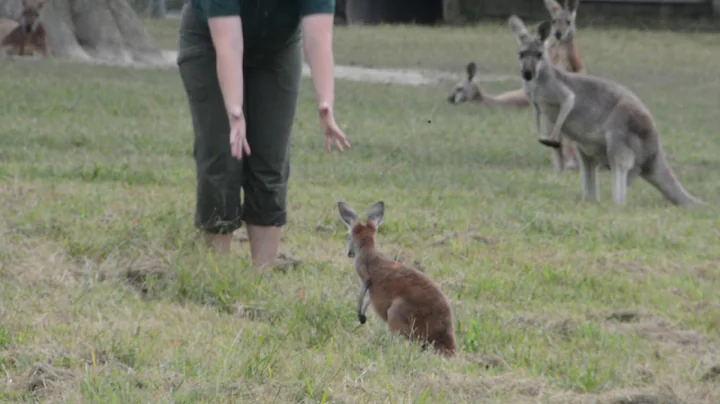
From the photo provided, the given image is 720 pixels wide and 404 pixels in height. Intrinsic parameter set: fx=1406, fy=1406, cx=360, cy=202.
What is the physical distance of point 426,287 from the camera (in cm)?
475

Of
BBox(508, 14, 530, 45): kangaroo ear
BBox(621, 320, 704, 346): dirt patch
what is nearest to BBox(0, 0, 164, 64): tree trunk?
BBox(508, 14, 530, 45): kangaroo ear

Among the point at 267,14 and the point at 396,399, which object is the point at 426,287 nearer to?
the point at 396,399

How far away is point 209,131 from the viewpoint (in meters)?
5.84

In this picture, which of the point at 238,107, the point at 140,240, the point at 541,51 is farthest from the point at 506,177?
the point at 238,107

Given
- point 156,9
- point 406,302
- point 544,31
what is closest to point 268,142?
point 406,302

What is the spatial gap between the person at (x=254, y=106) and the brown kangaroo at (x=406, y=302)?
2.34 ft

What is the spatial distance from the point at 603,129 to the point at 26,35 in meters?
11.2

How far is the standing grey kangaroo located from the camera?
985 cm

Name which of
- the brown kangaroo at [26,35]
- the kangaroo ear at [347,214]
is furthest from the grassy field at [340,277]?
the brown kangaroo at [26,35]

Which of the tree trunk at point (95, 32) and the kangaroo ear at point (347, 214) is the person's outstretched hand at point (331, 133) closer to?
the kangaroo ear at point (347, 214)

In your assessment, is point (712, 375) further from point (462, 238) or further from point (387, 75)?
point (387, 75)

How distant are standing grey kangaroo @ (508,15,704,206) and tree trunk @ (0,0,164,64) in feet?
35.9

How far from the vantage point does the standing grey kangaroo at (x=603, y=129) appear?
9.85 meters

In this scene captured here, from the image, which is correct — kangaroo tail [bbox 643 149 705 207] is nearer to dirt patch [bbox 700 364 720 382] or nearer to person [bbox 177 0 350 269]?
→ person [bbox 177 0 350 269]
